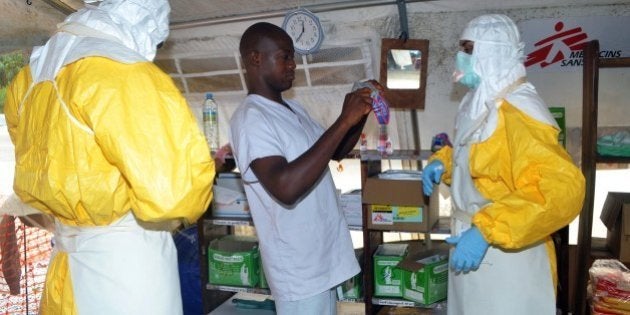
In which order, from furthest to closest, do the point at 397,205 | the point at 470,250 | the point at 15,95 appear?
the point at 397,205, the point at 470,250, the point at 15,95

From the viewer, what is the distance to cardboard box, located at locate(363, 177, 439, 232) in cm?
306

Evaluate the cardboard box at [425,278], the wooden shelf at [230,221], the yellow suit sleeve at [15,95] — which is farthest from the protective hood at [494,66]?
the wooden shelf at [230,221]

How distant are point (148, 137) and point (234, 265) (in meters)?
2.25

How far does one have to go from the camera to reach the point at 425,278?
3049mm

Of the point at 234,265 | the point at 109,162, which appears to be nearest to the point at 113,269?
the point at 109,162

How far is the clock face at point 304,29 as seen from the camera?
3227mm

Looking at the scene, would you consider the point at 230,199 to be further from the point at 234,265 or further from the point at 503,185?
the point at 503,185

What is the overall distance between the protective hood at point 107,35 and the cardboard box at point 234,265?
2060mm

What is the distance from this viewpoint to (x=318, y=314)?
1.97 metres

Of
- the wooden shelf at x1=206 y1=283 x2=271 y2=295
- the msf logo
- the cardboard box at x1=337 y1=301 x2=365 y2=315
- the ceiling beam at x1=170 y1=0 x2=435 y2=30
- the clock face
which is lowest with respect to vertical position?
the cardboard box at x1=337 y1=301 x2=365 y2=315

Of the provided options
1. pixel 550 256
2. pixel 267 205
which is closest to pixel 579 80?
pixel 550 256

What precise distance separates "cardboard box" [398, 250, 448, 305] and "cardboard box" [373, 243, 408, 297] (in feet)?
0.13

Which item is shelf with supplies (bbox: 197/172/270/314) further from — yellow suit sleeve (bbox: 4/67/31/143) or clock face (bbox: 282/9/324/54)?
yellow suit sleeve (bbox: 4/67/31/143)

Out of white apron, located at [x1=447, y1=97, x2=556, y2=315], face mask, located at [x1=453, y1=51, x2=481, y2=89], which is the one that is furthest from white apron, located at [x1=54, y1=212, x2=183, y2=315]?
face mask, located at [x1=453, y1=51, x2=481, y2=89]
